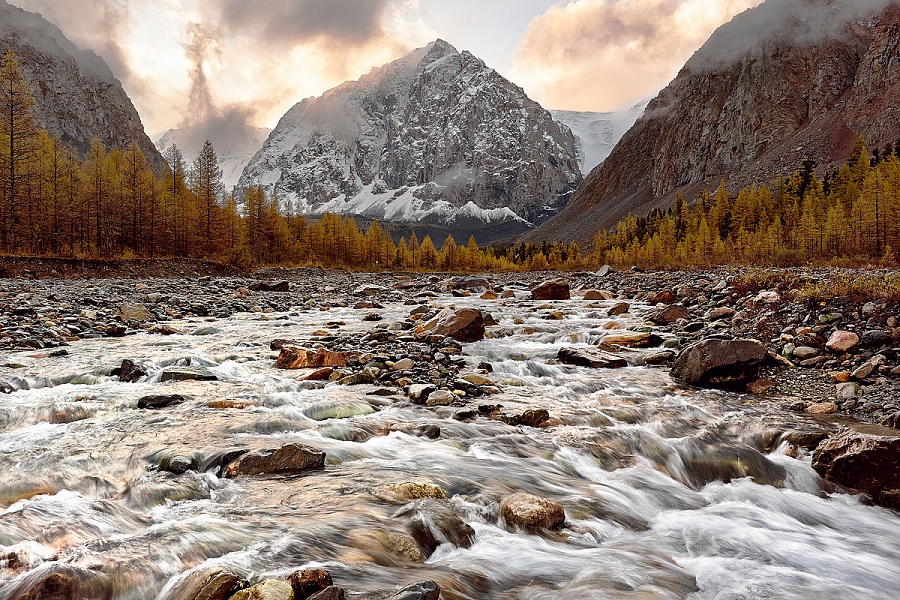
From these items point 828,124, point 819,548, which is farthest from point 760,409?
point 828,124

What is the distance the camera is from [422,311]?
747 inches

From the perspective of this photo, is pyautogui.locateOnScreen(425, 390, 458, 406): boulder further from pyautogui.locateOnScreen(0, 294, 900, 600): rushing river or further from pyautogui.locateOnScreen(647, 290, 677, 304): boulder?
pyautogui.locateOnScreen(647, 290, 677, 304): boulder

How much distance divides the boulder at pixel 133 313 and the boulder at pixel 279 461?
12847 millimetres

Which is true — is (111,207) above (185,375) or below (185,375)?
above

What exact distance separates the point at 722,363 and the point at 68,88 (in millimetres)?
167852

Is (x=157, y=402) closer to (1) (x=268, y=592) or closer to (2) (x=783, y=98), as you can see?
(1) (x=268, y=592)

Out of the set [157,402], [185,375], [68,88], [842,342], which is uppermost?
[68,88]

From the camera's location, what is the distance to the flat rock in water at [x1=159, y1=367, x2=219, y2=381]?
8.54 metres

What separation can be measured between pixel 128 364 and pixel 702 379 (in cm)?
1112

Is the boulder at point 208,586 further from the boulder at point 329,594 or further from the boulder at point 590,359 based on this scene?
the boulder at point 590,359

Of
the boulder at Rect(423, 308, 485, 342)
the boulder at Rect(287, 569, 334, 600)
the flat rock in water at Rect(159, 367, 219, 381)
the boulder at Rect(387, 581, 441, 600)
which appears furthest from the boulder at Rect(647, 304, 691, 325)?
the boulder at Rect(287, 569, 334, 600)

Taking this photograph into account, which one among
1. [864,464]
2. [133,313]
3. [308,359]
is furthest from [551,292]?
[864,464]

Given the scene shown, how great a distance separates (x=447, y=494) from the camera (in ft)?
15.8

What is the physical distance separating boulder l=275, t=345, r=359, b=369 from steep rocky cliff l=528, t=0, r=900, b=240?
133346 millimetres
